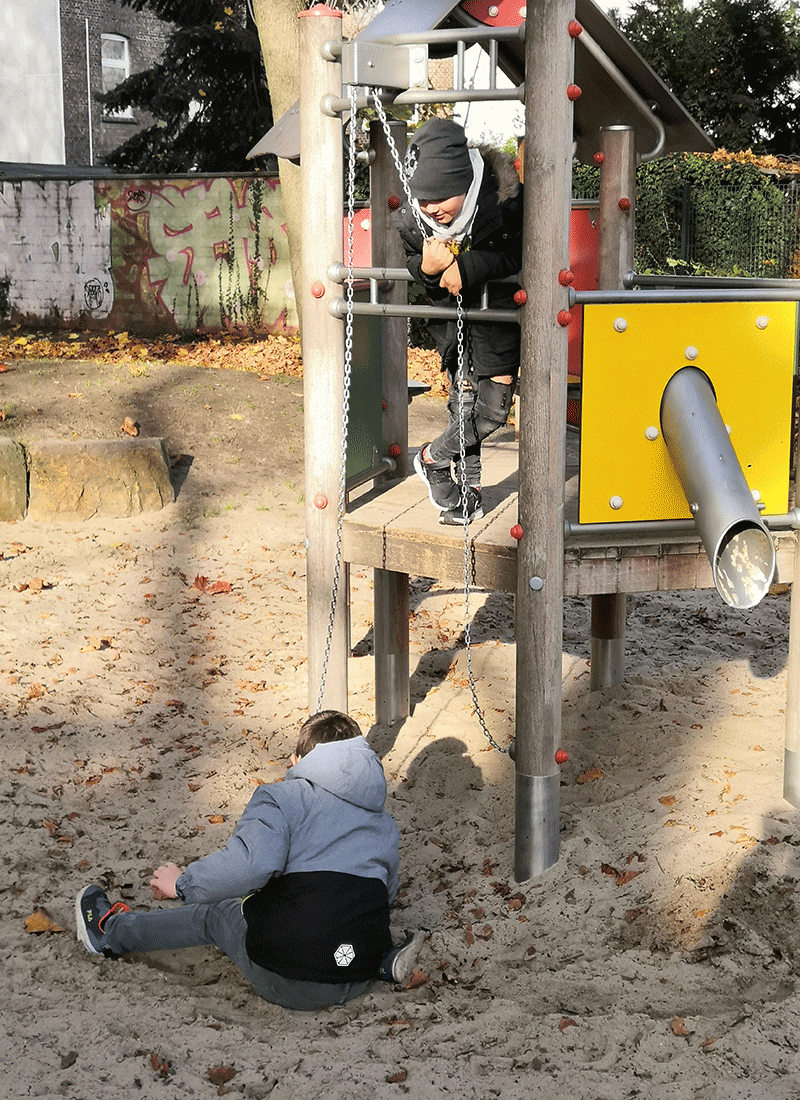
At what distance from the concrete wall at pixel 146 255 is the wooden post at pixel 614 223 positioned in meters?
9.90

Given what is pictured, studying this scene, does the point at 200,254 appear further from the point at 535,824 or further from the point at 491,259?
the point at 535,824

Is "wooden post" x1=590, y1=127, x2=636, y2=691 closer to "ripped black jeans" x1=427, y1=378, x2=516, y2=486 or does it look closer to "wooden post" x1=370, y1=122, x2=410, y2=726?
A: "wooden post" x1=370, y1=122, x2=410, y2=726

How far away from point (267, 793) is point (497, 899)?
92 cm

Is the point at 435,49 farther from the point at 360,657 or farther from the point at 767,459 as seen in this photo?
the point at 360,657

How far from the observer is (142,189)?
49.3 feet

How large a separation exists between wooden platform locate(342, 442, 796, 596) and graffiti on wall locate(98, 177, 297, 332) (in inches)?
431

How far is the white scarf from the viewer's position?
3.38m

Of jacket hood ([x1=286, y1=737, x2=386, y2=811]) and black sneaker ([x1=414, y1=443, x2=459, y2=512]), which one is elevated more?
black sneaker ([x1=414, y1=443, x2=459, y2=512])

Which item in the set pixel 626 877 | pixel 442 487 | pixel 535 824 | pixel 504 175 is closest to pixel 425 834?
pixel 535 824

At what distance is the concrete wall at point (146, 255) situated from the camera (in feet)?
48.2

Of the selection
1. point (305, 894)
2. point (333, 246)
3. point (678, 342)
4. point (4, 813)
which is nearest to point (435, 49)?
point (333, 246)

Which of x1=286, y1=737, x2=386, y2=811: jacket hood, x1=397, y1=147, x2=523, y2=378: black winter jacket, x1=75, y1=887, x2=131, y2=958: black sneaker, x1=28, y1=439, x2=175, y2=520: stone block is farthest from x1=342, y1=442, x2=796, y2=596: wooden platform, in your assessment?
x1=28, y1=439, x2=175, y2=520: stone block

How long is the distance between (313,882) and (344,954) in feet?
0.67

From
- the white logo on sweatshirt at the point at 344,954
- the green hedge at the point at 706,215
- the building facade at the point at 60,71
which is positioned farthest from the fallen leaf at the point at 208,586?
the building facade at the point at 60,71
